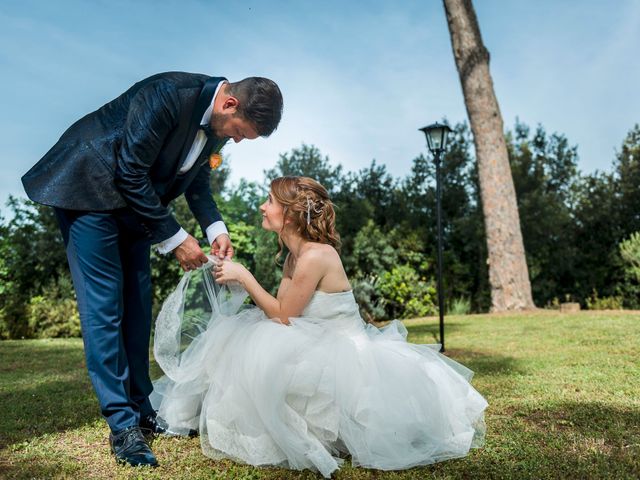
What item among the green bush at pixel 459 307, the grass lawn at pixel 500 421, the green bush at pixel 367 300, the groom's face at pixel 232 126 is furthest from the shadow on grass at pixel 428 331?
the groom's face at pixel 232 126

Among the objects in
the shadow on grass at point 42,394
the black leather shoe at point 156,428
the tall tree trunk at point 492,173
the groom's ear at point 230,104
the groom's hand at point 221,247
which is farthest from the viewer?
the tall tree trunk at point 492,173

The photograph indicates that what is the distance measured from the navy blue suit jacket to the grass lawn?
1.13 meters

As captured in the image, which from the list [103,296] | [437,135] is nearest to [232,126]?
[103,296]

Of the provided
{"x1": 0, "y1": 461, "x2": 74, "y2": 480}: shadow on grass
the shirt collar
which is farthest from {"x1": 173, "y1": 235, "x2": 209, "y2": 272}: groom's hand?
{"x1": 0, "y1": 461, "x2": 74, "y2": 480}: shadow on grass

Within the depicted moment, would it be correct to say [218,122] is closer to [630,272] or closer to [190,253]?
[190,253]

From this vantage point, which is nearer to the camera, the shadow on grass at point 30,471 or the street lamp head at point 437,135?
the shadow on grass at point 30,471

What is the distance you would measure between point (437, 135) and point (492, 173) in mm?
3883

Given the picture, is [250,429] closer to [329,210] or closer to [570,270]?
[329,210]

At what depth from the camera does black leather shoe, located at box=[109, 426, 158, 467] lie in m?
2.82

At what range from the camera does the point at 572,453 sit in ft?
9.50

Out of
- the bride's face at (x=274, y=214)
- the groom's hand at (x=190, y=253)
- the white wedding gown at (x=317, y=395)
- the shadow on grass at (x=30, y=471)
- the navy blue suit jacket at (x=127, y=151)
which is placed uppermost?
the navy blue suit jacket at (x=127, y=151)

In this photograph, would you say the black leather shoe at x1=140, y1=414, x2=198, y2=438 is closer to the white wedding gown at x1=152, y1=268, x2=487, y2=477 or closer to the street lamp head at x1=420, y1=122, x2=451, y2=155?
the white wedding gown at x1=152, y1=268, x2=487, y2=477

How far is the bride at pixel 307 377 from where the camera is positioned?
9.12 feet

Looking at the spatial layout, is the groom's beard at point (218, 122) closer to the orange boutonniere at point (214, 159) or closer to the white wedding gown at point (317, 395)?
the orange boutonniere at point (214, 159)
